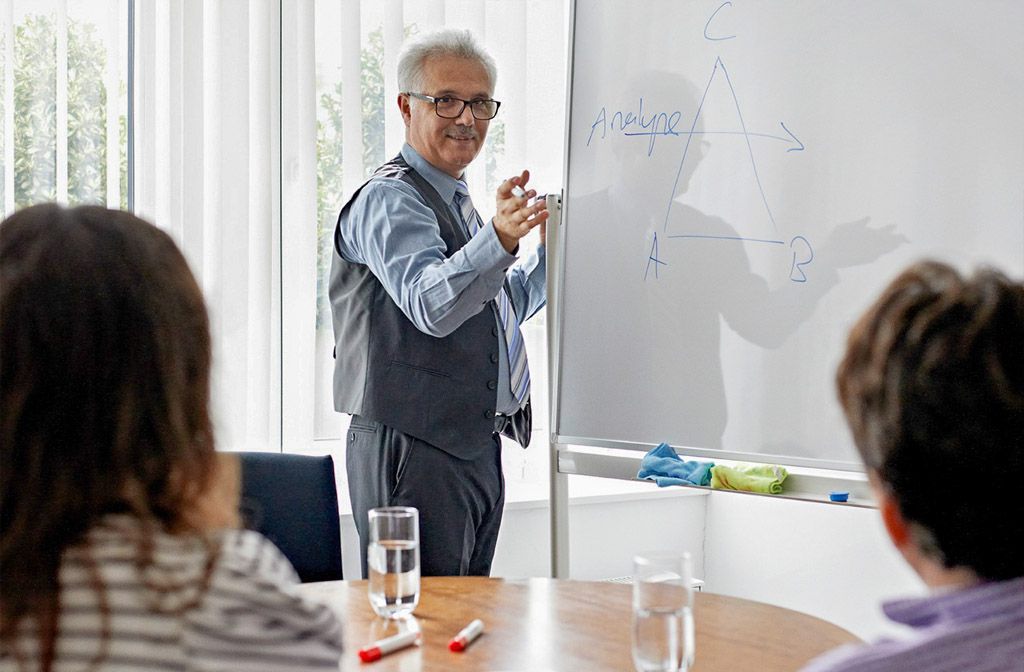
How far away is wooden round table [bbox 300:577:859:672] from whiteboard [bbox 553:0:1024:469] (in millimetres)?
466

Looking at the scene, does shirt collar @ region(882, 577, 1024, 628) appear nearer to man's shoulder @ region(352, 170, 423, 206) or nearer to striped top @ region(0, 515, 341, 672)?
striped top @ region(0, 515, 341, 672)

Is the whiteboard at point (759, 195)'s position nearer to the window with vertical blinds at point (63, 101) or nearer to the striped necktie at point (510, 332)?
the striped necktie at point (510, 332)

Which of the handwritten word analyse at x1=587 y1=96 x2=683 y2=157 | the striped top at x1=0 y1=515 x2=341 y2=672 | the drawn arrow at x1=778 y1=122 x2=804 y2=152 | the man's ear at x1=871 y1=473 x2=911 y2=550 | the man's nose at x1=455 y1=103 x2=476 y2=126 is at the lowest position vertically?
the striped top at x1=0 y1=515 x2=341 y2=672

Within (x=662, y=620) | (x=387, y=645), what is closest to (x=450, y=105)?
(x=387, y=645)

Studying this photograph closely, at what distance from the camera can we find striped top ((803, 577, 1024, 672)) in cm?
69

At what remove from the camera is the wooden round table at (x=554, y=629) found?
1.25 metres

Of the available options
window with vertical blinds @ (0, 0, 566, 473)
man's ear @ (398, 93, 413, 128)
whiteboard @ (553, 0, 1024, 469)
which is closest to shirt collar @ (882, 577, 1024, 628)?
whiteboard @ (553, 0, 1024, 469)

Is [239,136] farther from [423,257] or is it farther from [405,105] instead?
[423,257]

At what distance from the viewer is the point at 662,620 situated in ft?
3.58

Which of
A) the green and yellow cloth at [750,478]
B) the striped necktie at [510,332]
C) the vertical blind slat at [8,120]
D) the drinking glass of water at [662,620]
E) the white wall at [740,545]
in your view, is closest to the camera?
the drinking glass of water at [662,620]

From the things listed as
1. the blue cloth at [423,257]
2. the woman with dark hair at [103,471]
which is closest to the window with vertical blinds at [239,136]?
the blue cloth at [423,257]

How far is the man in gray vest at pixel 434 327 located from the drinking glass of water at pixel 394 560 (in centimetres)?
72

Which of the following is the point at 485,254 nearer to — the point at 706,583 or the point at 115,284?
the point at 115,284

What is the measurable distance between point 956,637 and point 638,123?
1565 millimetres
